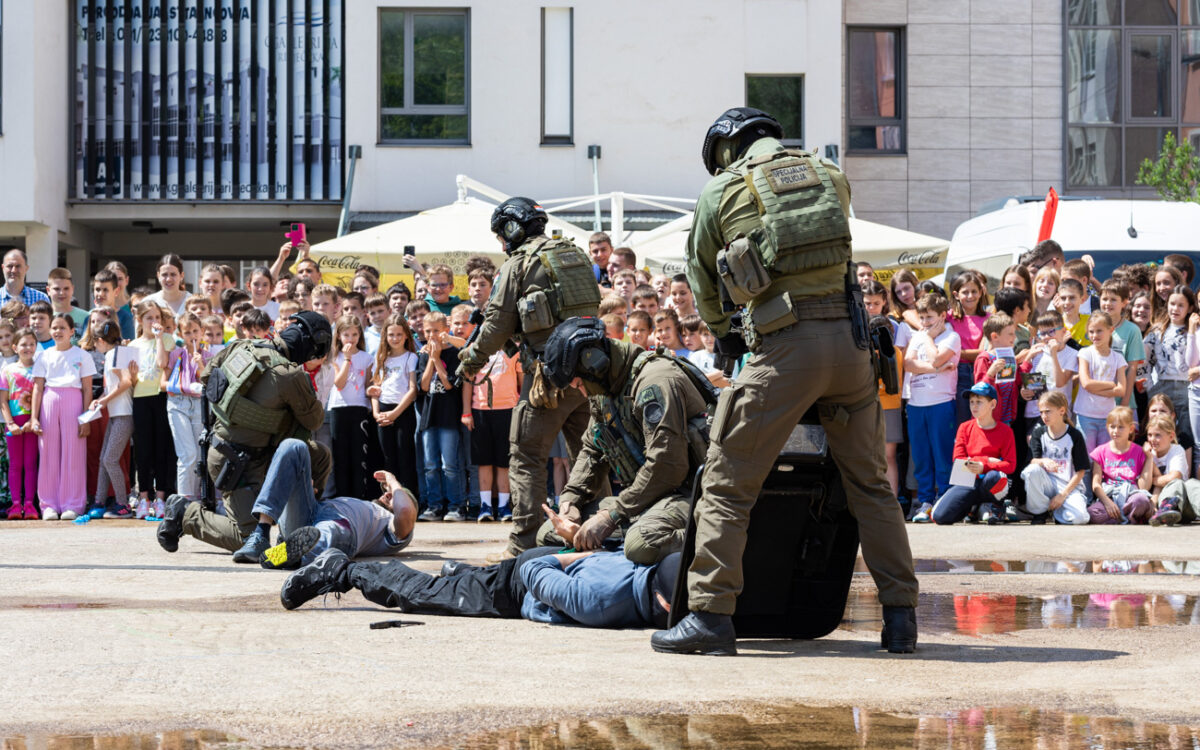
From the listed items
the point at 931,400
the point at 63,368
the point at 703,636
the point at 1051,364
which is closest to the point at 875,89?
the point at 1051,364

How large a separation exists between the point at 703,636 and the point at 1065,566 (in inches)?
154

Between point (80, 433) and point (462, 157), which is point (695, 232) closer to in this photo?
point (80, 433)

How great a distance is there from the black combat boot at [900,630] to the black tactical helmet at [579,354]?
66.6 inches

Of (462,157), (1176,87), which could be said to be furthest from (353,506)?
(1176,87)

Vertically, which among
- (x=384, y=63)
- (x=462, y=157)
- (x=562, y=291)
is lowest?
(x=562, y=291)

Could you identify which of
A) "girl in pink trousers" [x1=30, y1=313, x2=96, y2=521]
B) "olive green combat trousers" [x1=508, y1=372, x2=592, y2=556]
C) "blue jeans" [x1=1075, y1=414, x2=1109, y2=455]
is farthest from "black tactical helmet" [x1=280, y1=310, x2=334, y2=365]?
"blue jeans" [x1=1075, y1=414, x2=1109, y2=455]

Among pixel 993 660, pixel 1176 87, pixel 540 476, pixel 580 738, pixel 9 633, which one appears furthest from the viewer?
pixel 1176 87

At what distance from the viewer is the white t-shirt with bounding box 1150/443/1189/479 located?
11.8 meters

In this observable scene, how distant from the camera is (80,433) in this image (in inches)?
512

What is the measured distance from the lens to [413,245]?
16.6 metres

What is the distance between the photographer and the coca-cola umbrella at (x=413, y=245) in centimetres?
1662

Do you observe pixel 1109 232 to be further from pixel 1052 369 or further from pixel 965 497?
pixel 965 497

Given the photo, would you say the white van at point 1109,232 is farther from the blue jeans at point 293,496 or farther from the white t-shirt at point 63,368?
the blue jeans at point 293,496

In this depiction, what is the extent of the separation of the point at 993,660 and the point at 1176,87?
23.5 metres
